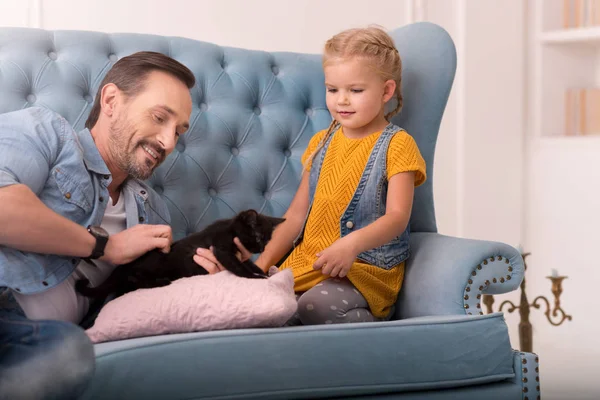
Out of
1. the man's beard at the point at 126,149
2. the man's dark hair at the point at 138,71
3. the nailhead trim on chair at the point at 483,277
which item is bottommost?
the nailhead trim on chair at the point at 483,277

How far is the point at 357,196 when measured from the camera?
6.75 ft

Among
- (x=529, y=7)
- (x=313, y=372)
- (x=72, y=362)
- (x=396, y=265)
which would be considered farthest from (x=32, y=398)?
(x=529, y=7)

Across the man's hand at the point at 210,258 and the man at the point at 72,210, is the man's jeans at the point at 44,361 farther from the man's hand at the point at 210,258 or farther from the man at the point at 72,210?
the man's hand at the point at 210,258

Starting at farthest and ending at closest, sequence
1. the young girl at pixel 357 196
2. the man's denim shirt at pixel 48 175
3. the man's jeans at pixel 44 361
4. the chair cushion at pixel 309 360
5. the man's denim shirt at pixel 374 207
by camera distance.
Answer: the man's denim shirt at pixel 374 207 → the young girl at pixel 357 196 → the man's denim shirt at pixel 48 175 → the chair cushion at pixel 309 360 → the man's jeans at pixel 44 361

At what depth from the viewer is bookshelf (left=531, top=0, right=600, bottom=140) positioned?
3.68 meters

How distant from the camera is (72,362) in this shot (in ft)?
4.11

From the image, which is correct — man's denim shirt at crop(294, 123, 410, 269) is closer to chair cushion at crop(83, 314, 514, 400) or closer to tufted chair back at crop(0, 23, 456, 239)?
tufted chair back at crop(0, 23, 456, 239)

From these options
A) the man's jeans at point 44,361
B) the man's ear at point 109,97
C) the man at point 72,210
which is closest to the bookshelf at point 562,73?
the man at point 72,210

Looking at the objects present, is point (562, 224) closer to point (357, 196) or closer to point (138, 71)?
point (357, 196)

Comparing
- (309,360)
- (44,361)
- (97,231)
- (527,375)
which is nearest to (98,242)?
(97,231)

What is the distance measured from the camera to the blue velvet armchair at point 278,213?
1.46 m

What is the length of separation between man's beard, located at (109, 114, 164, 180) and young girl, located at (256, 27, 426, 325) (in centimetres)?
49

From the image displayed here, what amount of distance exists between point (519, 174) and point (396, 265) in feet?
6.51

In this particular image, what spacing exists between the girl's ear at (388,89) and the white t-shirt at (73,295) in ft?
2.53
